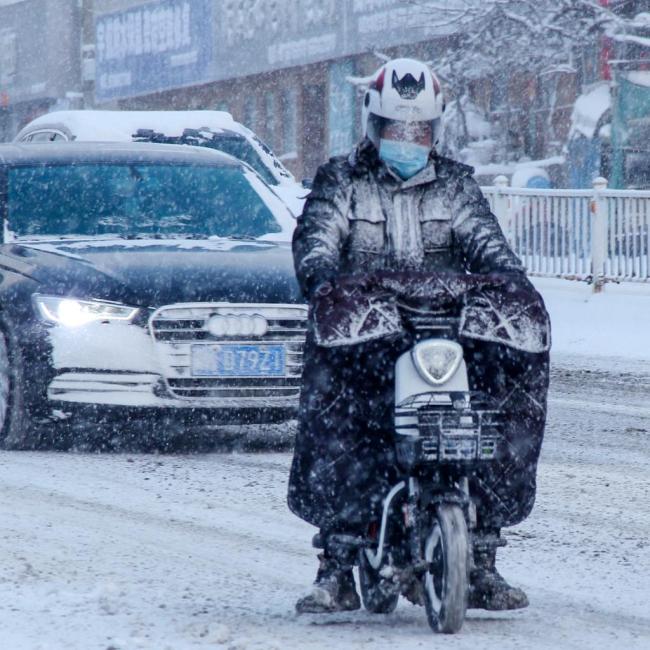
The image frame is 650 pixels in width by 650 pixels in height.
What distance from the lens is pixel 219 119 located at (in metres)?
19.5

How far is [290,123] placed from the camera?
145 feet

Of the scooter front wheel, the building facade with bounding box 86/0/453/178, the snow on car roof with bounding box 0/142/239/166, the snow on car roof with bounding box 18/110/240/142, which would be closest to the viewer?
the scooter front wheel

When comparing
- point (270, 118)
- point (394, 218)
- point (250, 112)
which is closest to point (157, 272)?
point (394, 218)

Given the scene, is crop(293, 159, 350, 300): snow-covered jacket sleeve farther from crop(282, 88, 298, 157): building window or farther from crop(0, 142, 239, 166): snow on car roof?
crop(282, 88, 298, 157): building window

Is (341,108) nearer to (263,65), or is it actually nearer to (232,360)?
(263,65)

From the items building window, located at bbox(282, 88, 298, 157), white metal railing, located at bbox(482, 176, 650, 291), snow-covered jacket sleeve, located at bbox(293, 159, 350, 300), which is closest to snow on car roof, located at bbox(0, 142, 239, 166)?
snow-covered jacket sleeve, located at bbox(293, 159, 350, 300)

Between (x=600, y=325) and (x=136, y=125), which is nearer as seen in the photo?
(x=600, y=325)

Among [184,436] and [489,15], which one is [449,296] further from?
[489,15]

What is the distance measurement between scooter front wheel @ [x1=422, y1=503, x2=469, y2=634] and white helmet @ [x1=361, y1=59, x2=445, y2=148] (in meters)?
1.18

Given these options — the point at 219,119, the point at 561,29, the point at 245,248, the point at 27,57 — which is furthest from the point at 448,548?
the point at 27,57

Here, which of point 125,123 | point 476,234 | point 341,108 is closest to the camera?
point 476,234

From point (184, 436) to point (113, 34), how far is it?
41.9 m

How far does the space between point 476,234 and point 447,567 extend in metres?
1.09

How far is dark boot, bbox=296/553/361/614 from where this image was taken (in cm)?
551
